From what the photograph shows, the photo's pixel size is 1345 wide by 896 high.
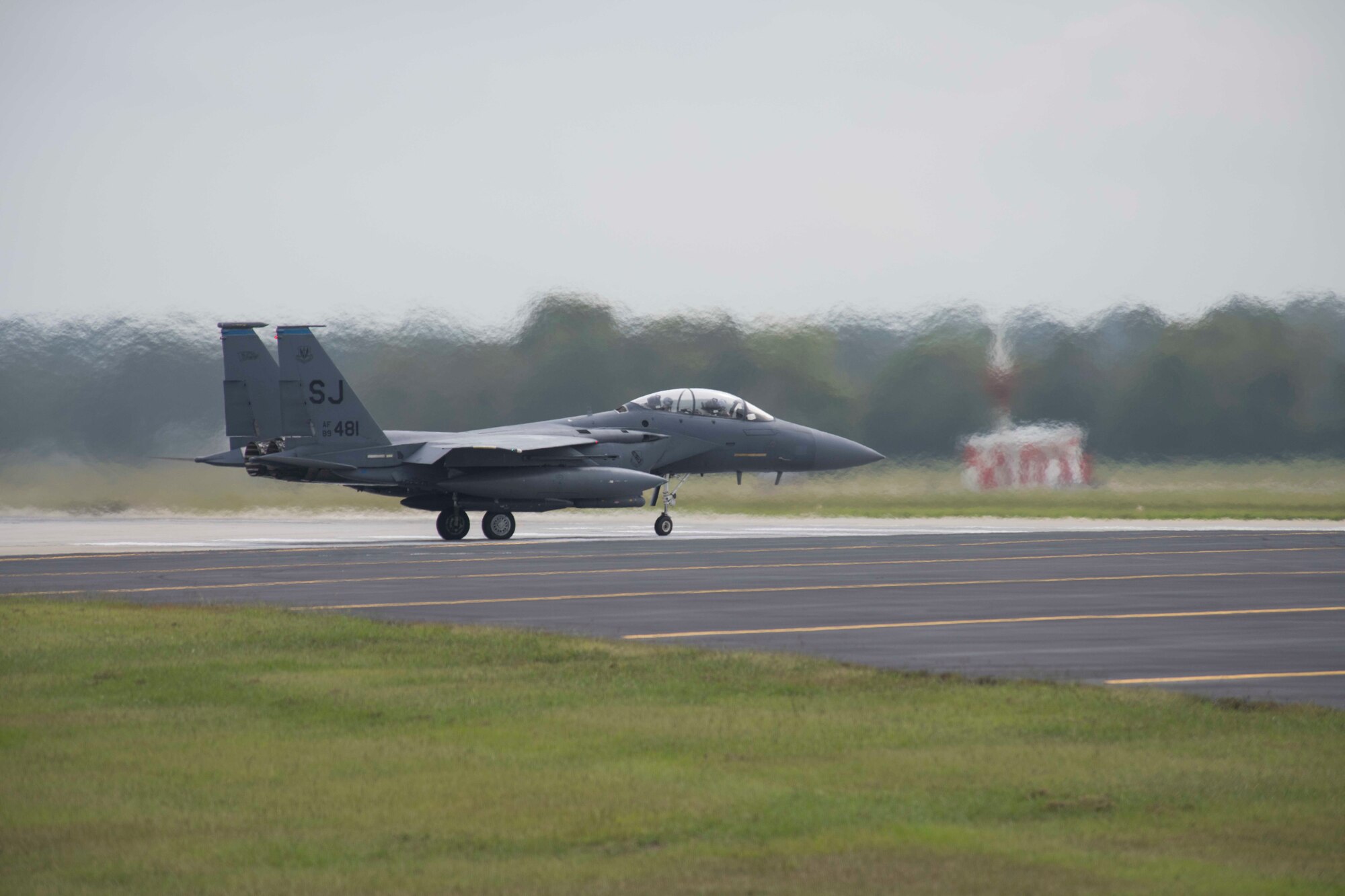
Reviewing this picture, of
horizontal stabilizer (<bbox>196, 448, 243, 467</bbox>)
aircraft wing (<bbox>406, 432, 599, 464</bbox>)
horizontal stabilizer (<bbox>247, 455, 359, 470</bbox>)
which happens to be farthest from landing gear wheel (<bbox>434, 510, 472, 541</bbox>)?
horizontal stabilizer (<bbox>196, 448, 243, 467</bbox>)

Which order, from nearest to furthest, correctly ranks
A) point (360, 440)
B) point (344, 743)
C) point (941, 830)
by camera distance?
point (941, 830), point (344, 743), point (360, 440)

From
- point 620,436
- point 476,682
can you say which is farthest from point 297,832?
point 620,436

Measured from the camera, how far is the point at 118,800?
26.6ft

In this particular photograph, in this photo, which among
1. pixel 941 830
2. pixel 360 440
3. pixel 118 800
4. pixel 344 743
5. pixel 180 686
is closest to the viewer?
pixel 941 830

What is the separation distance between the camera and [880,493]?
41156 millimetres

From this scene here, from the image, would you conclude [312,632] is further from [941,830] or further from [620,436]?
[620,436]

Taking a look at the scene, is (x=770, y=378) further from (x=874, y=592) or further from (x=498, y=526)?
(x=874, y=592)

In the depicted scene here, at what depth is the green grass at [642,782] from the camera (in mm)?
6836

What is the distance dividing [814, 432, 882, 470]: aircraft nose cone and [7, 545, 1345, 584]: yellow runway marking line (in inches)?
Answer: 418

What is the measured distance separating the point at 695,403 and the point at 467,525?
5696 millimetres

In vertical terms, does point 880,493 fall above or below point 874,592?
above

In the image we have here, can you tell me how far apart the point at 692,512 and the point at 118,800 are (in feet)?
121

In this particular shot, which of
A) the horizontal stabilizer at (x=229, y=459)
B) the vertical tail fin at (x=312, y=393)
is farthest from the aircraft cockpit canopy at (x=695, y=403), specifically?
the horizontal stabilizer at (x=229, y=459)

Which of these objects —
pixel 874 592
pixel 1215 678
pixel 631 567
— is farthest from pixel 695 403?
pixel 1215 678
